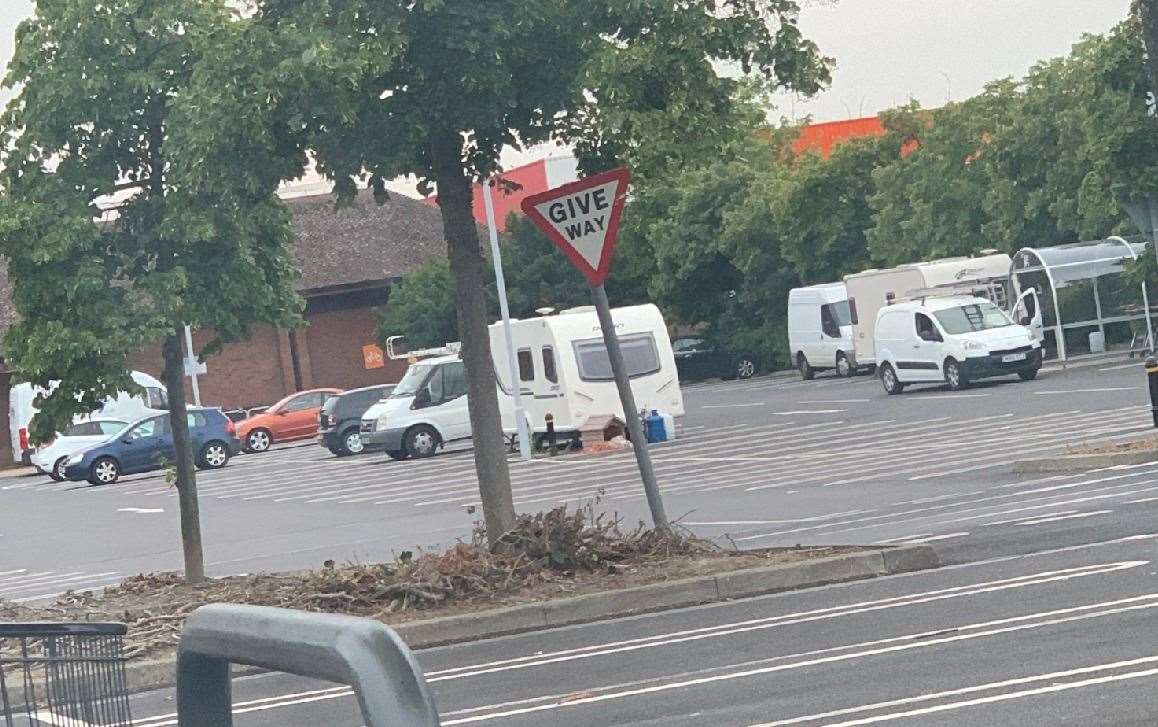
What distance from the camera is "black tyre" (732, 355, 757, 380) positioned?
63281mm

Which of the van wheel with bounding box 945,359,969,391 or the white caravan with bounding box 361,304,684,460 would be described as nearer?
the white caravan with bounding box 361,304,684,460

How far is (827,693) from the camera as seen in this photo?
8.72m

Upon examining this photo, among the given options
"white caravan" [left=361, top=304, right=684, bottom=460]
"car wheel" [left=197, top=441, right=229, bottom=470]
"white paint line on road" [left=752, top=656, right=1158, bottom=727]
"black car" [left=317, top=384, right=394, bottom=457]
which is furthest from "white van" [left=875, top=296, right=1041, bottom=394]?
"white paint line on road" [left=752, top=656, right=1158, bottom=727]

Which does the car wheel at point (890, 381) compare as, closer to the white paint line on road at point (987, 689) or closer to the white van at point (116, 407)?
the white van at point (116, 407)

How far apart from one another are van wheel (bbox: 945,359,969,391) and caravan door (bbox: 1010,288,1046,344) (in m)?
2.94

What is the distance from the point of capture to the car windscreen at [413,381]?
40406 mm

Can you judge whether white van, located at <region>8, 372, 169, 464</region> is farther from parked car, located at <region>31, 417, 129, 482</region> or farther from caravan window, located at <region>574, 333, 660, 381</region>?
caravan window, located at <region>574, 333, 660, 381</region>

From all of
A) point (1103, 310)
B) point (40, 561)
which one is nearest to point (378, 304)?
point (1103, 310)

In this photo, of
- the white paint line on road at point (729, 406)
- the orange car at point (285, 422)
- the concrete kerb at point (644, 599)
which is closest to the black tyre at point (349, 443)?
the white paint line on road at point (729, 406)

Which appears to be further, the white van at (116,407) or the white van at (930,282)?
the white van at (116,407)

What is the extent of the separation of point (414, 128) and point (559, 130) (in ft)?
4.32

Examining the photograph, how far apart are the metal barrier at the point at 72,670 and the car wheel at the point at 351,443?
40571 millimetres

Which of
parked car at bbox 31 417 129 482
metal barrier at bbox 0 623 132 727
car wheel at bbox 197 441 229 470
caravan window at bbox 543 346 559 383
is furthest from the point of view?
parked car at bbox 31 417 129 482

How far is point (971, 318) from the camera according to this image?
4081 cm
